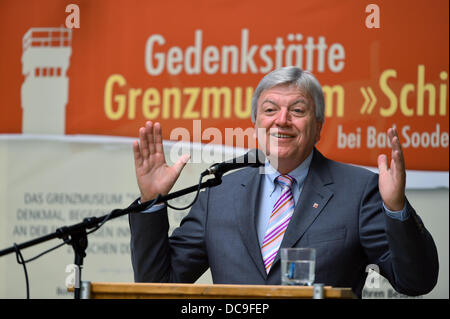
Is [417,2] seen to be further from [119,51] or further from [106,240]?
[106,240]

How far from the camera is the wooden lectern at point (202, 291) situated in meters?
1.96

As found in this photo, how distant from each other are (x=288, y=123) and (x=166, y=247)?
2.31 feet

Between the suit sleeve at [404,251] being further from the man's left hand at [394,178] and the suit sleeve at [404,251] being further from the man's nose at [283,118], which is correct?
the man's nose at [283,118]

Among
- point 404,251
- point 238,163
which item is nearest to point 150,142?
point 238,163

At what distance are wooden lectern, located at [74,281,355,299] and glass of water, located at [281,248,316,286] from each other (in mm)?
315

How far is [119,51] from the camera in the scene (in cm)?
454

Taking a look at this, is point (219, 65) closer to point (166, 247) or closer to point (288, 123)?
point (288, 123)

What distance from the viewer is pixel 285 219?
9.36ft

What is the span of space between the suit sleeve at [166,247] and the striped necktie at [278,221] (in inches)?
11.8

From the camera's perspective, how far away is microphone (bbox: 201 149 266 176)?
240 centimetres

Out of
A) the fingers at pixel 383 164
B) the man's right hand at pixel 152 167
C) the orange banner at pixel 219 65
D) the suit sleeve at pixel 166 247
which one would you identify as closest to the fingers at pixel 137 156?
the man's right hand at pixel 152 167
